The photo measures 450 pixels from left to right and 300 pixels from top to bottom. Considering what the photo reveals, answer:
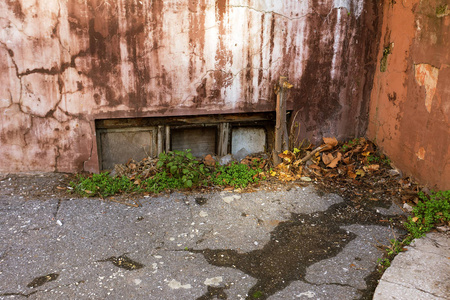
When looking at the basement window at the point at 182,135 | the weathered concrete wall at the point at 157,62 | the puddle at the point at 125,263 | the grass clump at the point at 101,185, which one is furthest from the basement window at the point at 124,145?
the puddle at the point at 125,263

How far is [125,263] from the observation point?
3260 mm

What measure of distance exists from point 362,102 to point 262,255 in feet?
8.98

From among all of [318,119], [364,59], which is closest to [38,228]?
[318,119]

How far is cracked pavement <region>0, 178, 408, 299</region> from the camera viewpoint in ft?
9.84

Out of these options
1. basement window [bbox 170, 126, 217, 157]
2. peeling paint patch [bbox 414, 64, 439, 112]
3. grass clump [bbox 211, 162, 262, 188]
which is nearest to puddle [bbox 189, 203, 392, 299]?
grass clump [bbox 211, 162, 262, 188]

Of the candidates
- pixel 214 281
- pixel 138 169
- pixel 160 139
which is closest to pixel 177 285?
pixel 214 281

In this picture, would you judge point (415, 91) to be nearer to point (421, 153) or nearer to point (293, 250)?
point (421, 153)

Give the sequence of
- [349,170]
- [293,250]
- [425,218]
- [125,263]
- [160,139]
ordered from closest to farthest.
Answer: [125,263]
[293,250]
[425,218]
[349,170]
[160,139]

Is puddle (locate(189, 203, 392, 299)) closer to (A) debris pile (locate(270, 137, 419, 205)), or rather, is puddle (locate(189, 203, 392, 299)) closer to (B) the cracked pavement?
(B) the cracked pavement

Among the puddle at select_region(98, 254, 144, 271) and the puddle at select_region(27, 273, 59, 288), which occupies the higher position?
the puddle at select_region(98, 254, 144, 271)

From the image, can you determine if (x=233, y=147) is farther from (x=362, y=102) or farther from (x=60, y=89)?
(x=60, y=89)

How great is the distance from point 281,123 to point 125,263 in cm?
249

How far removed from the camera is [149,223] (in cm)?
385

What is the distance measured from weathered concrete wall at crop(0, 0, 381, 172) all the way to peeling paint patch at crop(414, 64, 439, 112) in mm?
831
